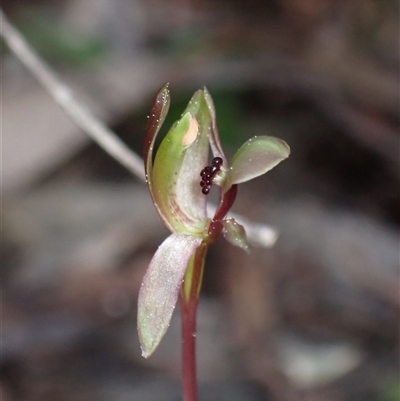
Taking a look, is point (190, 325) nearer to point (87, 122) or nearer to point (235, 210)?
point (87, 122)

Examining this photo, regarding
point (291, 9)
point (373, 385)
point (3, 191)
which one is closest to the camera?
point (373, 385)

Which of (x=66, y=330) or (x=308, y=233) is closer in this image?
(x=66, y=330)

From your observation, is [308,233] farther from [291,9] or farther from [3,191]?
[291,9]

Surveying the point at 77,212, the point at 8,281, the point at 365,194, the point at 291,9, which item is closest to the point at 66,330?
the point at 8,281

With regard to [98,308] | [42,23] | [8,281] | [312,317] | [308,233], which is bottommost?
[312,317]

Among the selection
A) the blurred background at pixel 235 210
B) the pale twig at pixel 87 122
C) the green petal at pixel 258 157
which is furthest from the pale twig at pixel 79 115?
the blurred background at pixel 235 210

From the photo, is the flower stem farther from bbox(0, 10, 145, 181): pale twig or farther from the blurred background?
the blurred background
